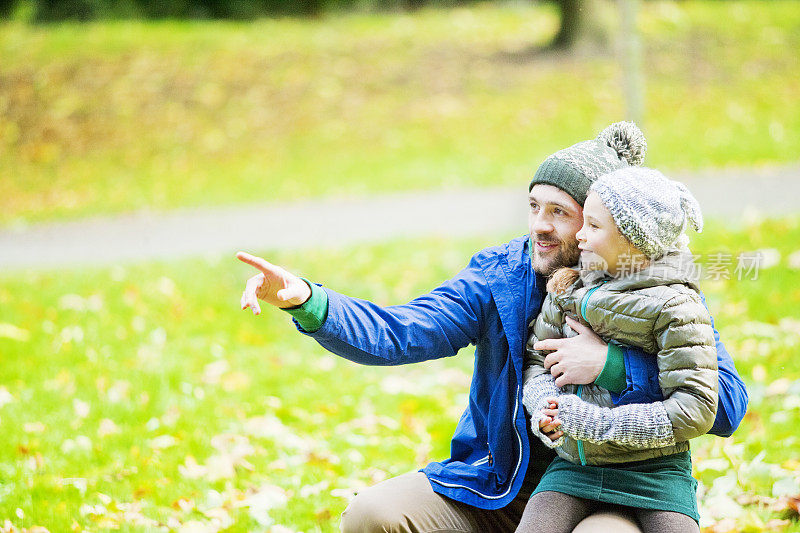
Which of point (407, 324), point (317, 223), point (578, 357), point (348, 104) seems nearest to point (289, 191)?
point (317, 223)

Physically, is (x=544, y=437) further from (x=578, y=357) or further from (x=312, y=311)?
(x=312, y=311)

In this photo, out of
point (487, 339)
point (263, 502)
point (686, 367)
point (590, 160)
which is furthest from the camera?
point (263, 502)

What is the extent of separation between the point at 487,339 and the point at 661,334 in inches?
25.2

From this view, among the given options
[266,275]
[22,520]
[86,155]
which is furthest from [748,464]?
[86,155]

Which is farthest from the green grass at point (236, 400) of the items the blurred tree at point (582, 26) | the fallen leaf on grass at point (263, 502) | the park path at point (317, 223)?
the blurred tree at point (582, 26)

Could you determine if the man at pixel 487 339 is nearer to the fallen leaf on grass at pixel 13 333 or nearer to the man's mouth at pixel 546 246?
the man's mouth at pixel 546 246

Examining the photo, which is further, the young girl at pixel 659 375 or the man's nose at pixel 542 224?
the man's nose at pixel 542 224

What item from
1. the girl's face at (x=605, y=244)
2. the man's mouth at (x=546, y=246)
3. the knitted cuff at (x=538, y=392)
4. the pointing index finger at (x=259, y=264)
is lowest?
the knitted cuff at (x=538, y=392)

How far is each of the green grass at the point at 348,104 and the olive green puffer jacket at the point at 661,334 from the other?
7.99 m

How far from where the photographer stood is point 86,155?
13273 millimetres

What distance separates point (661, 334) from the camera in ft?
7.39

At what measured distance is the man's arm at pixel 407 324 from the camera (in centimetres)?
250

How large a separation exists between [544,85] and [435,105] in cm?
175

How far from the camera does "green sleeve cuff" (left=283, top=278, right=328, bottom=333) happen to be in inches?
95.0
